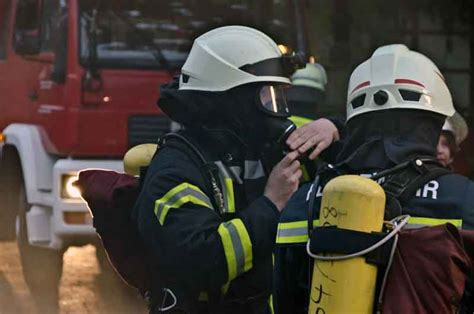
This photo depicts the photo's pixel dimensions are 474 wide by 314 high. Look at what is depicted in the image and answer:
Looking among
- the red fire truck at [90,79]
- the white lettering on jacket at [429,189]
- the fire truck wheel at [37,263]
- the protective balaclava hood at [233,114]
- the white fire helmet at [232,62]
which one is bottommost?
the fire truck wheel at [37,263]

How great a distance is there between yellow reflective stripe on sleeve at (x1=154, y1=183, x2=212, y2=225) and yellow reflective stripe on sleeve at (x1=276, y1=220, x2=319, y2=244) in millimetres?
315

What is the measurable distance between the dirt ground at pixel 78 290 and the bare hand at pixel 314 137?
14.6 ft

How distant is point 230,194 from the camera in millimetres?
3076

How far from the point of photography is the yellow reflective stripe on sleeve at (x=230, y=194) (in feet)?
10.0

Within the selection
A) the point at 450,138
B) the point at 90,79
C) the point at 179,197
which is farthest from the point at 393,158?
the point at 90,79

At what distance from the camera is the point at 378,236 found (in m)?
2.35

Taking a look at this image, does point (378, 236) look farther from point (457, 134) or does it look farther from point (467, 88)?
point (467, 88)

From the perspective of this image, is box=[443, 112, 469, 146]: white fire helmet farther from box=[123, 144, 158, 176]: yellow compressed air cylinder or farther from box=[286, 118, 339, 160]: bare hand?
box=[123, 144, 158, 176]: yellow compressed air cylinder

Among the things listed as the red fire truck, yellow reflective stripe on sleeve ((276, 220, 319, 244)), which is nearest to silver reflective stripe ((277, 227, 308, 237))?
yellow reflective stripe on sleeve ((276, 220, 319, 244))

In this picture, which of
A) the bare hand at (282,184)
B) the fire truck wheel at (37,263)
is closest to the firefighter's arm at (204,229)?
Answer: the bare hand at (282,184)

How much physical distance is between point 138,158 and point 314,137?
23.0 inches

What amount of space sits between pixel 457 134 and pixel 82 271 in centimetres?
529

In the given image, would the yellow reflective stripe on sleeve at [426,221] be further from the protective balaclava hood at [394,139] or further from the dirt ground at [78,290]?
the dirt ground at [78,290]

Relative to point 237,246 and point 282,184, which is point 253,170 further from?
point 237,246
